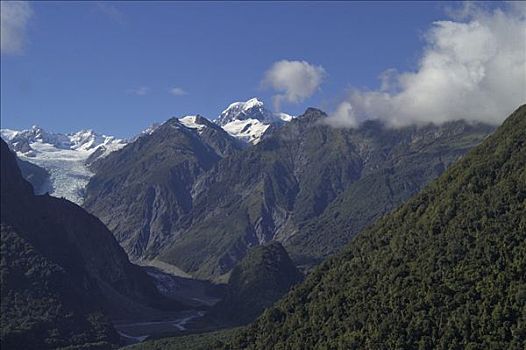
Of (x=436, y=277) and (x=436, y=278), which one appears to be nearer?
(x=436, y=278)

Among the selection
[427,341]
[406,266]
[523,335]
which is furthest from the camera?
[406,266]

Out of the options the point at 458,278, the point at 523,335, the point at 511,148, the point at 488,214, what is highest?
the point at 511,148

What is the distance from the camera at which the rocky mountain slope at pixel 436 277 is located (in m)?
126

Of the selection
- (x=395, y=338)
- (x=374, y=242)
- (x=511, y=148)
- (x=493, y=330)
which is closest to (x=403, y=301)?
(x=395, y=338)

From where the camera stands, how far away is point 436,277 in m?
137

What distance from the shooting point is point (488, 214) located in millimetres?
142750

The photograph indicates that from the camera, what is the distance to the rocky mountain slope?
12569 centimetres

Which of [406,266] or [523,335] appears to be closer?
[523,335]

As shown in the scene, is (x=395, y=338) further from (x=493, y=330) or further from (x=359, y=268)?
(x=359, y=268)

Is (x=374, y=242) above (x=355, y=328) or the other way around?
above

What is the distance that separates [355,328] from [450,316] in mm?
18457

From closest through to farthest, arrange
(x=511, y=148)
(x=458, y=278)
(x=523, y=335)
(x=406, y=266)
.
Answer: (x=523, y=335) < (x=458, y=278) < (x=406, y=266) < (x=511, y=148)

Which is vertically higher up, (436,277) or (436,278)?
(436,277)

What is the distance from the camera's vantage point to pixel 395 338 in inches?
5123
